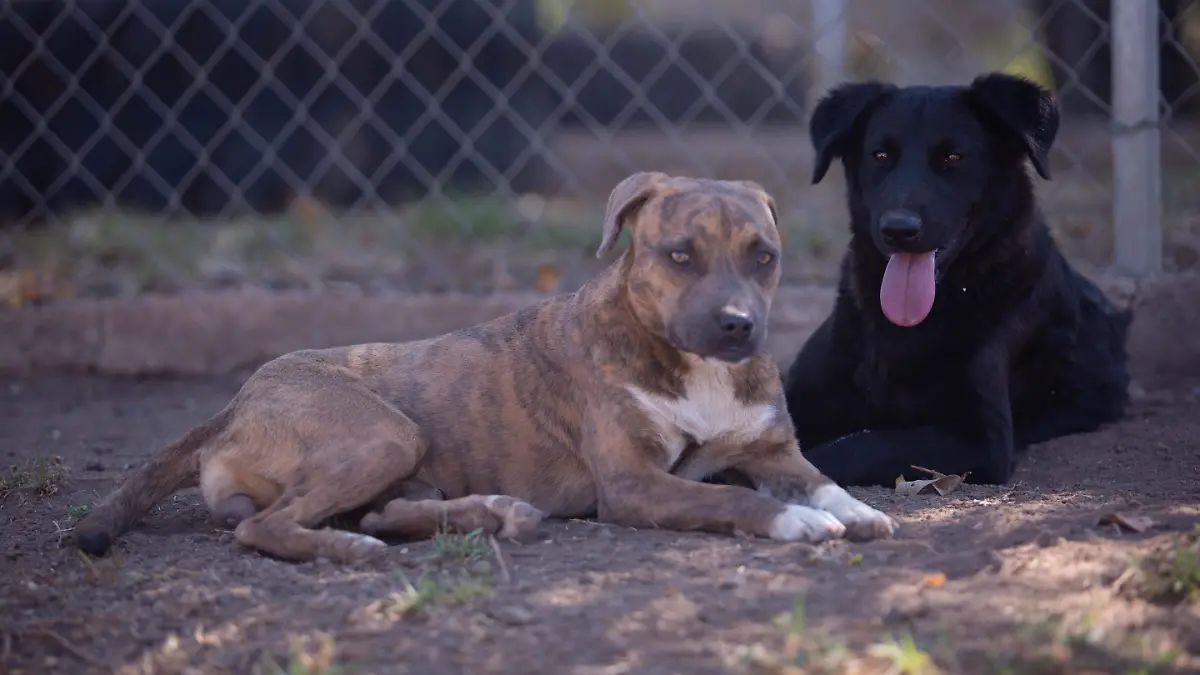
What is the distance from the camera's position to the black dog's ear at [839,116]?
4469mm

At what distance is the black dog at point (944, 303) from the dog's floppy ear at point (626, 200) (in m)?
0.80

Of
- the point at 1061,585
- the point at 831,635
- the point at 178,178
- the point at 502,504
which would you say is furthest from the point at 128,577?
the point at 178,178

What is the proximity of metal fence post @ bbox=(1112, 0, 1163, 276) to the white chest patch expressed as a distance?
98.6 inches

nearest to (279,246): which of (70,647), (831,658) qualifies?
(70,647)

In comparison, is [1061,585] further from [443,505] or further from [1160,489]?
[443,505]

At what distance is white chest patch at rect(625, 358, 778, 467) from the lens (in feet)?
11.7

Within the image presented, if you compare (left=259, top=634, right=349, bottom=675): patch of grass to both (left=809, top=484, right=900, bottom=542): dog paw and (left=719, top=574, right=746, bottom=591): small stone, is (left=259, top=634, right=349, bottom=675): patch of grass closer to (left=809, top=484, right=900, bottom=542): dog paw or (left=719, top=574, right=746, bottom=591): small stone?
(left=719, top=574, right=746, bottom=591): small stone

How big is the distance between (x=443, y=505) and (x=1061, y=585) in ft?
5.05

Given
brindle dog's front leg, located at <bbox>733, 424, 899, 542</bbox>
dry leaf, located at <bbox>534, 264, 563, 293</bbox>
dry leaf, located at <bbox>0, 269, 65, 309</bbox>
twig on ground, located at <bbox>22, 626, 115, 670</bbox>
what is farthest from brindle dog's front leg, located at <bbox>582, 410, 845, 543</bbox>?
dry leaf, located at <bbox>0, 269, 65, 309</bbox>

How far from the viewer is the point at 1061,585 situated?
8.43 ft

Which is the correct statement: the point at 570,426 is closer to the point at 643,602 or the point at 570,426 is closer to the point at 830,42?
the point at 643,602

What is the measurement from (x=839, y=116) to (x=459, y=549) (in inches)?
89.2

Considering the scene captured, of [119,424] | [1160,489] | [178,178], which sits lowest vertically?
[119,424]

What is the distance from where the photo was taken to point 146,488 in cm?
350
